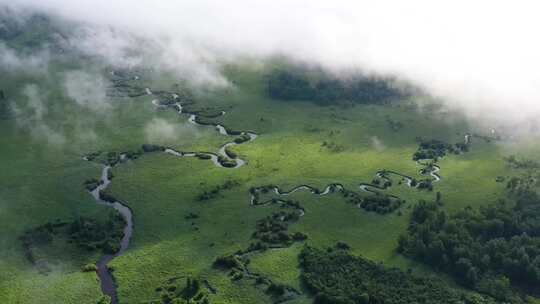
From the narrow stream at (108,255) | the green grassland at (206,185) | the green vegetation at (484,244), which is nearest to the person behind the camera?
the narrow stream at (108,255)

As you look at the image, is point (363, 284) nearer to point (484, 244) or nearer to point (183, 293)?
point (484, 244)

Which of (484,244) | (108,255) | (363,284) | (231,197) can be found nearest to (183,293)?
(108,255)

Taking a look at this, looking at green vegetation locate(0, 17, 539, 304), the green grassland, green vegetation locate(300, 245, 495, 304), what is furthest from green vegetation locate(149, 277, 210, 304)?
green vegetation locate(300, 245, 495, 304)

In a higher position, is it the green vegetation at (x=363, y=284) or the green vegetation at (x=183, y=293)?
the green vegetation at (x=363, y=284)

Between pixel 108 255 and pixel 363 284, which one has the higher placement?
pixel 363 284

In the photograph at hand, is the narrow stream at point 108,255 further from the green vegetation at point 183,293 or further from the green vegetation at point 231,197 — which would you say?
the green vegetation at point 183,293

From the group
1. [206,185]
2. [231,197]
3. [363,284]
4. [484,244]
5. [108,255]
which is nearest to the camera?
[363,284]

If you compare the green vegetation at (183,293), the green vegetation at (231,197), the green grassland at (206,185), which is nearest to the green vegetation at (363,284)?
the green vegetation at (231,197)

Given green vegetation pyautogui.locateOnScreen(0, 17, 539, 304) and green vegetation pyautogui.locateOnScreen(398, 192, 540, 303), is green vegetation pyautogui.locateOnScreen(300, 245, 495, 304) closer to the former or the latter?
green vegetation pyautogui.locateOnScreen(0, 17, 539, 304)

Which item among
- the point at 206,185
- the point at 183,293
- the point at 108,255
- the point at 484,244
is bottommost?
the point at 108,255
